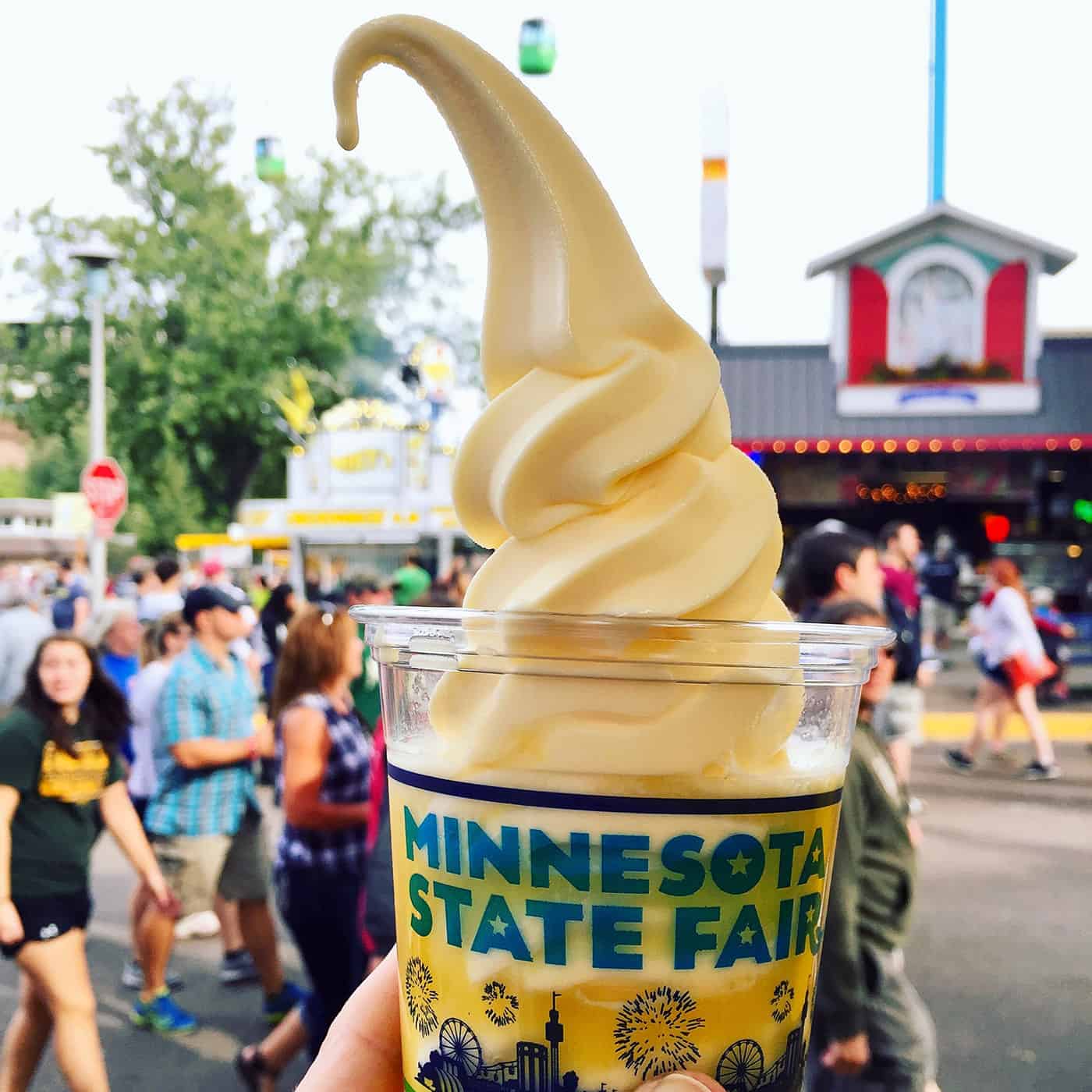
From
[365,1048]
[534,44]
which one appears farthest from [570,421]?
[534,44]

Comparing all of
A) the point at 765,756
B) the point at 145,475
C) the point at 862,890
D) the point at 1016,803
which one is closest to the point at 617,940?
the point at 765,756

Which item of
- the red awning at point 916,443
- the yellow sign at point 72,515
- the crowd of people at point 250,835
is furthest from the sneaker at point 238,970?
the red awning at point 916,443

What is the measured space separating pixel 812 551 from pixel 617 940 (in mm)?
3853

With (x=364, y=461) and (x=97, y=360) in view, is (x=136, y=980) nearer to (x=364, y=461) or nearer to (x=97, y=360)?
(x=97, y=360)

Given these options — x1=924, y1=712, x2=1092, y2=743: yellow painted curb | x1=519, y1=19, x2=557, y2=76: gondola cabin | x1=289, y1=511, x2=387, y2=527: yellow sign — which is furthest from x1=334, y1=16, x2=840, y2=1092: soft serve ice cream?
x1=289, y1=511, x2=387, y2=527: yellow sign

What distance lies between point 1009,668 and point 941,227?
1262 cm

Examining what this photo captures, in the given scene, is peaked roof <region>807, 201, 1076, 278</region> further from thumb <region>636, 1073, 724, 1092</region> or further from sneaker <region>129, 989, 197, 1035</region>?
thumb <region>636, 1073, 724, 1092</region>

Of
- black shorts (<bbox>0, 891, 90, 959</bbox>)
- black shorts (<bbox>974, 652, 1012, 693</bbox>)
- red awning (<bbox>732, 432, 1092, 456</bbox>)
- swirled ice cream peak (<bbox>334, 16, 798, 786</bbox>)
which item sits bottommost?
black shorts (<bbox>974, 652, 1012, 693</bbox>)

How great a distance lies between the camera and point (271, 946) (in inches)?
181

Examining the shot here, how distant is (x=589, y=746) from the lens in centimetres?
112

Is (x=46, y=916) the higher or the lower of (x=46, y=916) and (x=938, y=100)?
the lower

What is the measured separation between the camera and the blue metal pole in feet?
52.1

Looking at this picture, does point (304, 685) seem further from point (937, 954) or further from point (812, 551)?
point (937, 954)

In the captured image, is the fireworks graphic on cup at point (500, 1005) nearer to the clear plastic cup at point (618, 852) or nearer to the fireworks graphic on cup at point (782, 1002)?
the clear plastic cup at point (618, 852)
